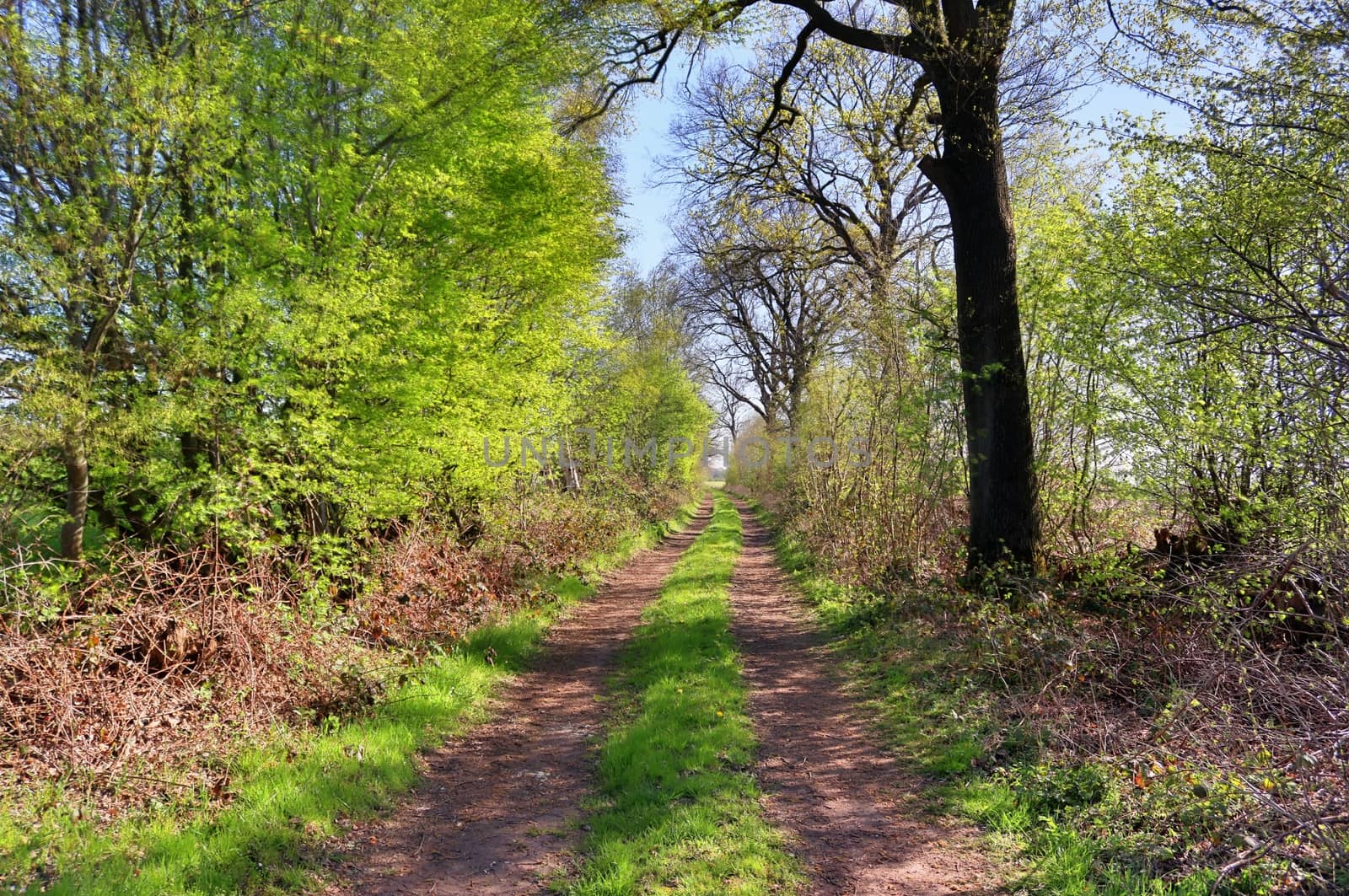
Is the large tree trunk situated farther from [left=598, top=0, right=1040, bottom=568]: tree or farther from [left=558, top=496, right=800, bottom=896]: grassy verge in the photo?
[left=558, top=496, right=800, bottom=896]: grassy verge

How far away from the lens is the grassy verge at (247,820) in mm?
3240

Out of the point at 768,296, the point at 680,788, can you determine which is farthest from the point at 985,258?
the point at 768,296

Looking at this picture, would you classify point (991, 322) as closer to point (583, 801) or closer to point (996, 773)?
point (996, 773)

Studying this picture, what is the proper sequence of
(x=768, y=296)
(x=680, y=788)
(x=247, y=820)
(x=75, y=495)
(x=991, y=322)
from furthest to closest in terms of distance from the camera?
(x=768, y=296) → (x=991, y=322) → (x=75, y=495) → (x=680, y=788) → (x=247, y=820)

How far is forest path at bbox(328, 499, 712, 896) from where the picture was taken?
3.74 m

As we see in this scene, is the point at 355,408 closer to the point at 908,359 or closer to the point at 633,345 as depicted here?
the point at 908,359

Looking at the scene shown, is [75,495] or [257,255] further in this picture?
[257,255]

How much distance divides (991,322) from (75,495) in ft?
29.0

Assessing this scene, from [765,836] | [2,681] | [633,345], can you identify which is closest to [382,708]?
[2,681]

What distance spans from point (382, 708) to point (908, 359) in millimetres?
8043

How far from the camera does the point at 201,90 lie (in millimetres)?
5691

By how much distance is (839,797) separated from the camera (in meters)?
4.50

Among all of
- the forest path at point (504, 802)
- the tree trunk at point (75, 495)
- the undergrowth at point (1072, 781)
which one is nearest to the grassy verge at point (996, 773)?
the undergrowth at point (1072, 781)

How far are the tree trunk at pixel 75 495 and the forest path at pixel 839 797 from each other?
5.88 metres
